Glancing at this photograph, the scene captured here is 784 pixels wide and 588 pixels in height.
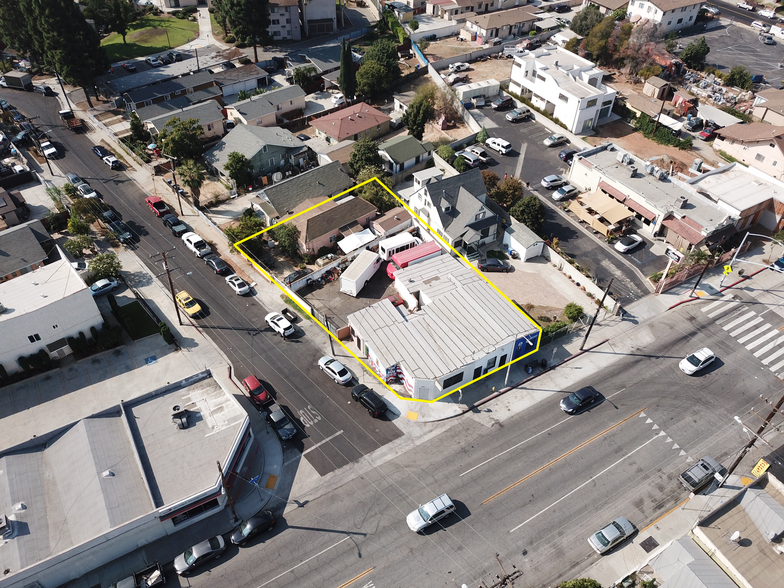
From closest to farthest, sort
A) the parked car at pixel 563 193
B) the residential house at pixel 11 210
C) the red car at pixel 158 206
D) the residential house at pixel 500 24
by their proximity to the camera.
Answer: the residential house at pixel 11 210, the red car at pixel 158 206, the parked car at pixel 563 193, the residential house at pixel 500 24

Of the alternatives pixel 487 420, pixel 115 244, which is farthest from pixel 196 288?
pixel 487 420

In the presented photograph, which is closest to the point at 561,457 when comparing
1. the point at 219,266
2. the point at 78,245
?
the point at 219,266

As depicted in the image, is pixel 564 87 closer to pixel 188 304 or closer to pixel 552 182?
pixel 552 182

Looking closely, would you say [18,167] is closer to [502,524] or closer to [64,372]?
[64,372]

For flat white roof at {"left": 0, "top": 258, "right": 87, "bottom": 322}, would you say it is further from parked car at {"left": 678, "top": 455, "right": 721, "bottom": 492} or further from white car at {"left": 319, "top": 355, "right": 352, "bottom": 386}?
parked car at {"left": 678, "top": 455, "right": 721, "bottom": 492}

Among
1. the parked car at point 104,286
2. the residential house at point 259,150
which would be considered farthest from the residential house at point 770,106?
the parked car at point 104,286

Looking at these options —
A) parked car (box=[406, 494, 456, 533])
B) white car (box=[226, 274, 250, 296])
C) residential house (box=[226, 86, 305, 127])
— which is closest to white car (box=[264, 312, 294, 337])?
white car (box=[226, 274, 250, 296])

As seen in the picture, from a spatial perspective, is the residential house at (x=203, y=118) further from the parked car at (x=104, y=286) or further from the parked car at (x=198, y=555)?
the parked car at (x=198, y=555)
